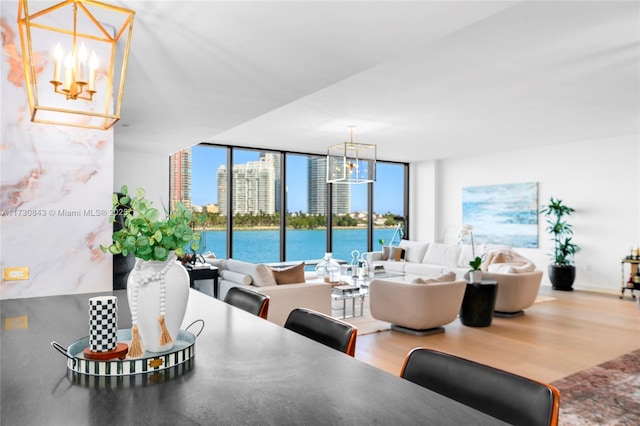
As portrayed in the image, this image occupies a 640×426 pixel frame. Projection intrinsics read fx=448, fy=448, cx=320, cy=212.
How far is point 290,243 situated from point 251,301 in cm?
693

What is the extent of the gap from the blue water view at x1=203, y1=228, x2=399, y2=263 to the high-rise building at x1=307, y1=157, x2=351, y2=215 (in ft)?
1.59

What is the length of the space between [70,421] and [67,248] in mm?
1834

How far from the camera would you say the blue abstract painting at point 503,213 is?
8.61m

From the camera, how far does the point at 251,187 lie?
29.3ft

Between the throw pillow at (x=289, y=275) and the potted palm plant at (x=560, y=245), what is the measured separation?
511 cm

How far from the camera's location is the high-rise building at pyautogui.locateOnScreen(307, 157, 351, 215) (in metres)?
9.85

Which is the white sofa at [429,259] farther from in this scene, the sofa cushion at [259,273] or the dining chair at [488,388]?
the dining chair at [488,388]

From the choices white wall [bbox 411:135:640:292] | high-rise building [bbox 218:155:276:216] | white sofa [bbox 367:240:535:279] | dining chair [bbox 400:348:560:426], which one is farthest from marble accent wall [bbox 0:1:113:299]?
white wall [bbox 411:135:640:292]

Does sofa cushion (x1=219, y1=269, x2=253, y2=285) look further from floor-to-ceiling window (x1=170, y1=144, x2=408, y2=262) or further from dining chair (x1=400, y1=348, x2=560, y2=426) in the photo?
dining chair (x1=400, y1=348, x2=560, y2=426)

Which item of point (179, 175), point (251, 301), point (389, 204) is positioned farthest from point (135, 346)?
point (389, 204)

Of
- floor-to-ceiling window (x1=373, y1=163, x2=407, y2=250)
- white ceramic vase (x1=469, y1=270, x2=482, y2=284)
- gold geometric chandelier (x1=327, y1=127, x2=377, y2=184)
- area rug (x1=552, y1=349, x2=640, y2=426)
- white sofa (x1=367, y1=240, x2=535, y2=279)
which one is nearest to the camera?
area rug (x1=552, y1=349, x2=640, y2=426)

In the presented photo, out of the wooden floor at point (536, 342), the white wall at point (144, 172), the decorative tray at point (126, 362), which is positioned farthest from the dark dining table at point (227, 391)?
the white wall at point (144, 172)

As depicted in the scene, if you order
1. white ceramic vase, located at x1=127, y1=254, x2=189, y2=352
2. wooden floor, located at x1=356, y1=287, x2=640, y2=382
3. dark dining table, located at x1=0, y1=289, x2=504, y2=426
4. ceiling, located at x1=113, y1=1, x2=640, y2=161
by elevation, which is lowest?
wooden floor, located at x1=356, y1=287, x2=640, y2=382

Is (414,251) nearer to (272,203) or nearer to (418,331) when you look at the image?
(272,203)
